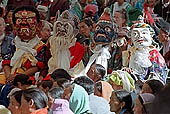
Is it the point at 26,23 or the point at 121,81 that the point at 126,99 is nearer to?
the point at 121,81

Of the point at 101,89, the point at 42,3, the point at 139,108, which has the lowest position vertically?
the point at 101,89

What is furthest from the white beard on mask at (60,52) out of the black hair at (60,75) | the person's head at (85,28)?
the person's head at (85,28)

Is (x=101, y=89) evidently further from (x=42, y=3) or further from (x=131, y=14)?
(x=42, y=3)

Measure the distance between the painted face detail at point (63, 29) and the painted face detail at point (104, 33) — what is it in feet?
1.14

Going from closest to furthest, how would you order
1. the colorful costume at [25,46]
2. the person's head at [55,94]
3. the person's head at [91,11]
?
the person's head at [55,94] → the colorful costume at [25,46] → the person's head at [91,11]

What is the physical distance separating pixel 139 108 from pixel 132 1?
5114mm

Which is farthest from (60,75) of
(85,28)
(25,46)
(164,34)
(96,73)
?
(164,34)

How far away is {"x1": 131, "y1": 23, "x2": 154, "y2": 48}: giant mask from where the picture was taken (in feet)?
15.4

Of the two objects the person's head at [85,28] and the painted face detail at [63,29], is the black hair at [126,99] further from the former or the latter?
the person's head at [85,28]

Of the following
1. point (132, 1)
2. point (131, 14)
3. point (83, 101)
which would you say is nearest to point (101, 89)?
point (83, 101)

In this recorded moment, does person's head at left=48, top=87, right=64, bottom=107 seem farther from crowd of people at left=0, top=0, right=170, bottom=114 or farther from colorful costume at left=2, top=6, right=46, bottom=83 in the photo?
colorful costume at left=2, top=6, right=46, bottom=83

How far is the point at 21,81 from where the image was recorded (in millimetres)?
4375

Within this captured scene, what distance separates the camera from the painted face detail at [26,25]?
4.86 m

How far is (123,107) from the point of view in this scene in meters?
3.01
